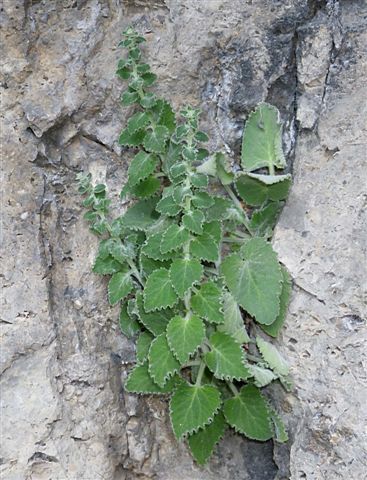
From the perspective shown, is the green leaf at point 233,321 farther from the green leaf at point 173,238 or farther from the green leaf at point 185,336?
the green leaf at point 173,238

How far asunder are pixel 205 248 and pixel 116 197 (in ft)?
1.36

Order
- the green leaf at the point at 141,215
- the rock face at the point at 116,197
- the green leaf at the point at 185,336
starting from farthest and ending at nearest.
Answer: the green leaf at the point at 141,215, the rock face at the point at 116,197, the green leaf at the point at 185,336

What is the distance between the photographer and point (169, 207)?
6.41 ft

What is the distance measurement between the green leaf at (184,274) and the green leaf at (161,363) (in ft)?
0.56

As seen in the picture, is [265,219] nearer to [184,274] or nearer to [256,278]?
[256,278]

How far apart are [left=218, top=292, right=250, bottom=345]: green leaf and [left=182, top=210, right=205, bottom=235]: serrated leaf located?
9.2 inches

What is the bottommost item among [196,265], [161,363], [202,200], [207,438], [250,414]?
[207,438]

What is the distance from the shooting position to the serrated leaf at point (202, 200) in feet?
6.36

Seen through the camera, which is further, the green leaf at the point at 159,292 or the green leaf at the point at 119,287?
the green leaf at the point at 119,287

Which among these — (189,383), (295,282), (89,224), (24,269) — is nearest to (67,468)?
(189,383)

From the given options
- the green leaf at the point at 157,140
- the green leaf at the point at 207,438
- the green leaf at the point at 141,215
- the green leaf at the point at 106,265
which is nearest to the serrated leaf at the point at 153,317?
the green leaf at the point at 106,265

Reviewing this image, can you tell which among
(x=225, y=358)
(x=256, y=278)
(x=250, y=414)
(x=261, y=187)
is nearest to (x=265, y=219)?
(x=261, y=187)

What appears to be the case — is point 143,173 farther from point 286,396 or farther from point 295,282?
point 286,396

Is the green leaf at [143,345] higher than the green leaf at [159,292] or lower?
lower
